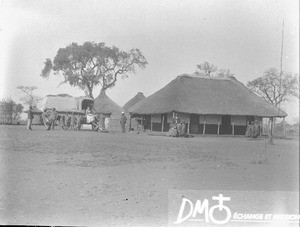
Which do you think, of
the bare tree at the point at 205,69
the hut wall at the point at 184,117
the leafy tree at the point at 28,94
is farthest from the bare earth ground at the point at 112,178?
the hut wall at the point at 184,117

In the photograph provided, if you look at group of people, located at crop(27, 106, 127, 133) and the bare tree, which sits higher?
the bare tree

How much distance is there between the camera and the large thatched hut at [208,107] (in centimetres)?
972

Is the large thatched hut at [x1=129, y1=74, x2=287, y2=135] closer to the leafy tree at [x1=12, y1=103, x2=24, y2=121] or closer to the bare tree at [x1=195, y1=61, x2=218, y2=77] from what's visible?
the bare tree at [x1=195, y1=61, x2=218, y2=77]

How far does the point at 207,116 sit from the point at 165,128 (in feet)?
5.84

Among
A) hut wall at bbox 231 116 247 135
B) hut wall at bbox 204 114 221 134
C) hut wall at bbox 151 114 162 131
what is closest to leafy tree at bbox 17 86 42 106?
hut wall at bbox 231 116 247 135

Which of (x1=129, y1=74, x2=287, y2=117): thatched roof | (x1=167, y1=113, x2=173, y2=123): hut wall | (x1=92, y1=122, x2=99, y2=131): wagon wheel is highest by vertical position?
(x1=129, y1=74, x2=287, y2=117): thatched roof

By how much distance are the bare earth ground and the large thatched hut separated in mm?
3457

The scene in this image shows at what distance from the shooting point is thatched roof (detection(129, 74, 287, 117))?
940 centimetres

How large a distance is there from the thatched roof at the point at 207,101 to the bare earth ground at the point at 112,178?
3.25m

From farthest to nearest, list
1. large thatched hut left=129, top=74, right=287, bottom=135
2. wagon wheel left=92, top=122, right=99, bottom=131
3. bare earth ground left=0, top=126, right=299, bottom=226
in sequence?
large thatched hut left=129, top=74, right=287, bottom=135 → wagon wheel left=92, top=122, right=99, bottom=131 → bare earth ground left=0, top=126, right=299, bottom=226

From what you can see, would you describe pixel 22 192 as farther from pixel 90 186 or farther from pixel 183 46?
pixel 183 46

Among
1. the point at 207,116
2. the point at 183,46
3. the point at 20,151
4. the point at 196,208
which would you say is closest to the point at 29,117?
the point at 20,151

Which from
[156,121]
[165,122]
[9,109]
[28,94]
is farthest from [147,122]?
[28,94]

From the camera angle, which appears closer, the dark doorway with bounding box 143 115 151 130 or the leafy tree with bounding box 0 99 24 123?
the leafy tree with bounding box 0 99 24 123
